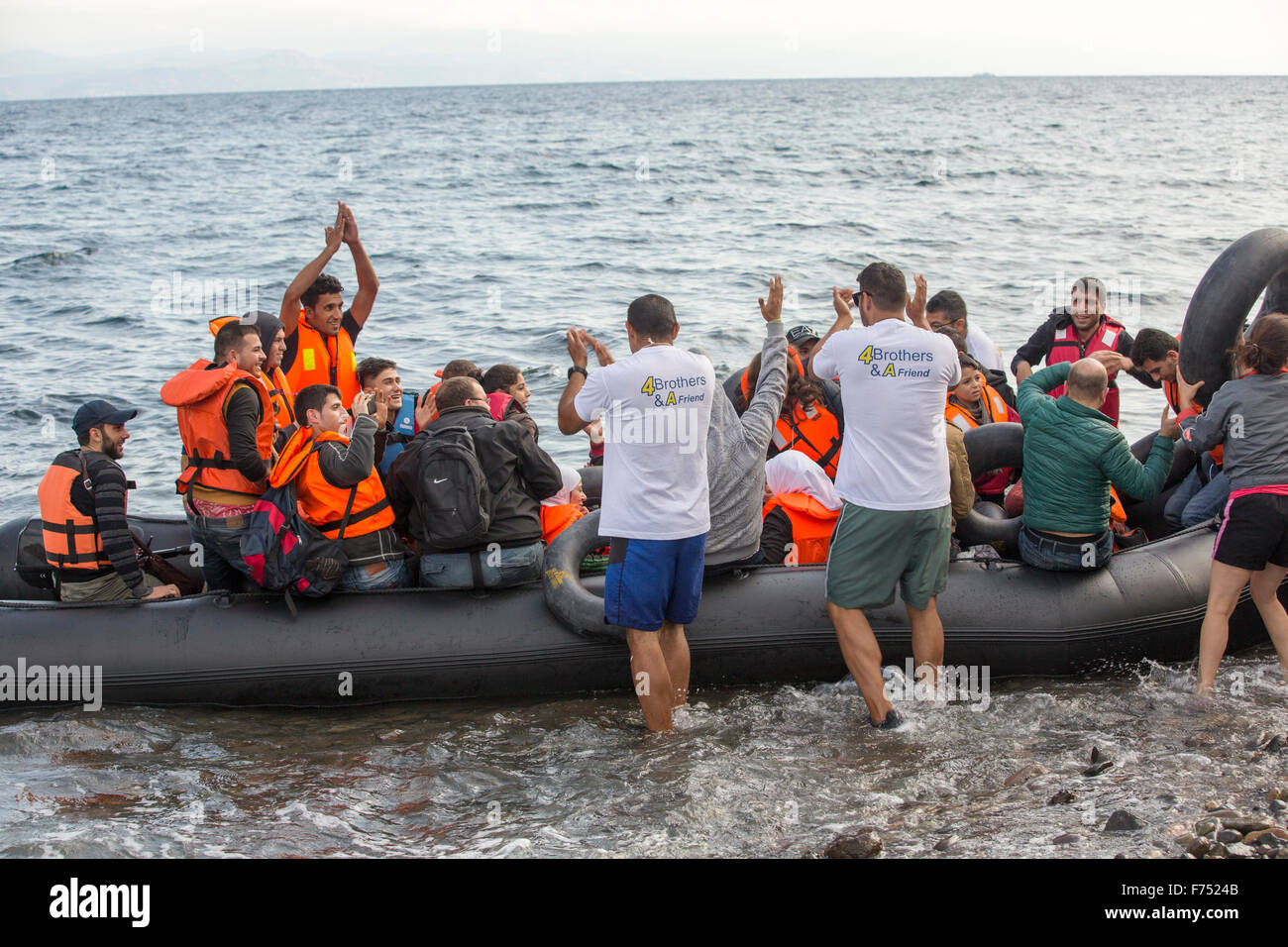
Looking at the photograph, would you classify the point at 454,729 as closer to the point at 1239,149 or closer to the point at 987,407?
the point at 987,407

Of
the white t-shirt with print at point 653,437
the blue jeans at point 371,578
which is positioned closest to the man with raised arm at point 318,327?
the blue jeans at point 371,578

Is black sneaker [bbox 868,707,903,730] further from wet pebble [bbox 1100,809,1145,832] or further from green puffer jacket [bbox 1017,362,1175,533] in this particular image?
green puffer jacket [bbox 1017,362,1175,533]

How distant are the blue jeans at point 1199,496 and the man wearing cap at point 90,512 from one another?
16.4 feet

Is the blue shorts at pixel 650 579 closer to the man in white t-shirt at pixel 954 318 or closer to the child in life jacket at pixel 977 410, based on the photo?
the child in life jacket at pixel 977 410

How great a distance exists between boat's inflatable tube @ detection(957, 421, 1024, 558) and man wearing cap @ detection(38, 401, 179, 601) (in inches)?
152

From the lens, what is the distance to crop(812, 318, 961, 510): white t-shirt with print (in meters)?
4.39

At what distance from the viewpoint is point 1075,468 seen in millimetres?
5035

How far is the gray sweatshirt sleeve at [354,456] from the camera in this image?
15.8 ft

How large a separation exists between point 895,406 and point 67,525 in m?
3.66

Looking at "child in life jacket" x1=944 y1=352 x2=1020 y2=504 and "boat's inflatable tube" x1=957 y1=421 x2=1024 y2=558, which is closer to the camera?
"boat's inflatable tube" x1=957 y1=421 x2=1024 y2=558

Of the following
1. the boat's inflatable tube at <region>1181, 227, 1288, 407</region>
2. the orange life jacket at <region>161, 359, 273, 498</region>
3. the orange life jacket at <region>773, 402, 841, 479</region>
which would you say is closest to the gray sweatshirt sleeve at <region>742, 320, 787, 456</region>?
the orange life jacket at <region>773, 402, 841, 479</region>

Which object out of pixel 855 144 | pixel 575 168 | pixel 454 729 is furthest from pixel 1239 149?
pixel 454 729

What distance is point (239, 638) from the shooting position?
16.9ft

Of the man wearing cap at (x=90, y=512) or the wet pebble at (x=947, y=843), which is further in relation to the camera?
the man wearing cap at (x=90, y=512)
